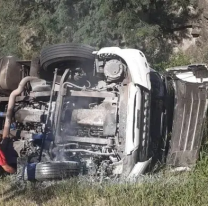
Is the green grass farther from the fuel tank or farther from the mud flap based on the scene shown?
the fuel tank

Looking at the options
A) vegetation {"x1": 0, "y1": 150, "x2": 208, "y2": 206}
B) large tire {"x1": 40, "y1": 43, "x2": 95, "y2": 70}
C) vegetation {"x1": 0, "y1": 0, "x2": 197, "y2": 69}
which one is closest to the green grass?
vegetation {"x1": 0, "y1": 150, "x2": 208, "y2": 206}

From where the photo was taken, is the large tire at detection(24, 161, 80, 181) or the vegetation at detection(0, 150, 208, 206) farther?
the large tire at detection(24, 161, 80, 181)

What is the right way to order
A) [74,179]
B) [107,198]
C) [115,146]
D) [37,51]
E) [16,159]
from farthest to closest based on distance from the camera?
[37,51], [16,159], [115,146], [74,179], [107,198]

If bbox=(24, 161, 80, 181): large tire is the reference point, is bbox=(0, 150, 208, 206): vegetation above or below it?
below

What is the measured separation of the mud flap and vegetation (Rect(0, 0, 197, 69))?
2.82 meters

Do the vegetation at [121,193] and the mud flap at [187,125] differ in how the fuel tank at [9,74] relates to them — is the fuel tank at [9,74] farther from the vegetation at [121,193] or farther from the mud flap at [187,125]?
the mud flap at [187,125]

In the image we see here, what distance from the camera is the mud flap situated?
4.76m

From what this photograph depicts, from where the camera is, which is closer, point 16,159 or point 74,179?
point 74,179

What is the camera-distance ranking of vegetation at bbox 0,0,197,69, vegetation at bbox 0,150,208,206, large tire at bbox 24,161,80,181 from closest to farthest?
vegetation at bbox 0,150,208,206 → large tire at bbox 24,161,80,181 → vegetation at bbox 0,0,197,69

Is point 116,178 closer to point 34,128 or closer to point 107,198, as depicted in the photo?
point 107,198

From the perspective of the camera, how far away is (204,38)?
8.09m

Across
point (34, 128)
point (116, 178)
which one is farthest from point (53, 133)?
point (116, 178)

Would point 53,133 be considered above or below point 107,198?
above

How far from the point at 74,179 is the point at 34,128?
3.58 feet
